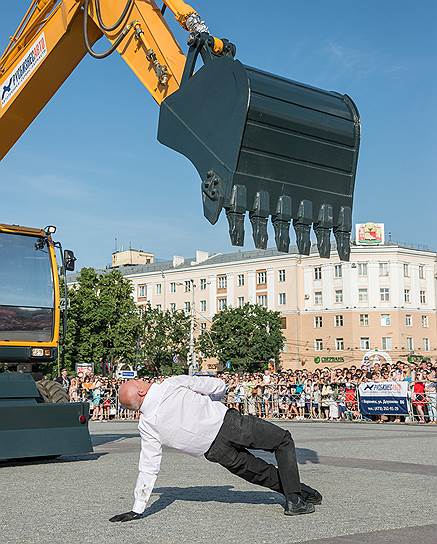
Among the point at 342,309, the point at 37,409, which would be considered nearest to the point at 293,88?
the point at 37,409

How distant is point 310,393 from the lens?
27.9m

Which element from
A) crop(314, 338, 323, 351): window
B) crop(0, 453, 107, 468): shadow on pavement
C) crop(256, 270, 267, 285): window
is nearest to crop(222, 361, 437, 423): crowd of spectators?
crop(0, 453, 107, 468): shadow on pavement

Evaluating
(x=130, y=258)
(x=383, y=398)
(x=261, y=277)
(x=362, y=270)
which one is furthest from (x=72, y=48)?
(x=130, y=258)

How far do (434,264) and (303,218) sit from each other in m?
95.1

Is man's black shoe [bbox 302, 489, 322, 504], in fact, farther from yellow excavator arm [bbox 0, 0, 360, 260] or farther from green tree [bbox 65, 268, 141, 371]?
green tree [bbox 65, 268, 141, 371]

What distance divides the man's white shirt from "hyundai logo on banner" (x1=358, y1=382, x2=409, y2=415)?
18.0 meters

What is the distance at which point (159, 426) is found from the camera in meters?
7.05

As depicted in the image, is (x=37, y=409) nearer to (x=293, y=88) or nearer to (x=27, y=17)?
(x=27, y=17)

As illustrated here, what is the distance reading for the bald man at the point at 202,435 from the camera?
278 inches

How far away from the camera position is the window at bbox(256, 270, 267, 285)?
318ft

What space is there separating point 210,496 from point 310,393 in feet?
65.1

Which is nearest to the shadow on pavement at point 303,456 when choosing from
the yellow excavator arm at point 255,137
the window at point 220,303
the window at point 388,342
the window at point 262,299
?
the yellow excavator arm at point 255,137

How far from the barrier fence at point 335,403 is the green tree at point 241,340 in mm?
49929

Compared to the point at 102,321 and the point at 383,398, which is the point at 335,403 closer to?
the point at 383,398
